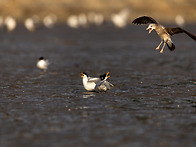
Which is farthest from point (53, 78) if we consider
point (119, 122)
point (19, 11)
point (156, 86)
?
point (19, 11)

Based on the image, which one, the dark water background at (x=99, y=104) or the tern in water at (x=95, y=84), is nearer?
the dark water background at (x=99, y=104)

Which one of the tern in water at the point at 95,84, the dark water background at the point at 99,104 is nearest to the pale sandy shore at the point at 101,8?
the dark water background at the point at 99,104

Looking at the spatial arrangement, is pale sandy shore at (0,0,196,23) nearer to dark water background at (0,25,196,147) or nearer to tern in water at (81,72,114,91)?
dark water background at (0,25,196,147)

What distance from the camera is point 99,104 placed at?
1238 centimetres

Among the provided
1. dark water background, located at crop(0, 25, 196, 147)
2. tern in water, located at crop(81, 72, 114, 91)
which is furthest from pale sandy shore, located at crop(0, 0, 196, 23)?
tern in water, located at crop(81, 72, 114, 91)

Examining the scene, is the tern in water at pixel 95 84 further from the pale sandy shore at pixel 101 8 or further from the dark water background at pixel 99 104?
the pale sandy shore at pixel 101 8

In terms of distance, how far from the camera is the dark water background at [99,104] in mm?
9086

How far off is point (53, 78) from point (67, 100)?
476 centimetres

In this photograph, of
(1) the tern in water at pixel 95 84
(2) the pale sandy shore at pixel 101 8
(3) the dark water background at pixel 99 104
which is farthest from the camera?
(2) the pale sandy shore at pixel 101 8

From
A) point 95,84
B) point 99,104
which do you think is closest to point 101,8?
point 95,84

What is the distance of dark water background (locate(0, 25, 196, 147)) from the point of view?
9.09 m

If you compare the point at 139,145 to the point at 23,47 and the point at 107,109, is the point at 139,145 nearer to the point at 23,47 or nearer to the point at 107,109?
the point at 107,109

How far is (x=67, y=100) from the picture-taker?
13.1 m

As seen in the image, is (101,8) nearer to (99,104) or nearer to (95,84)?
(95,84)
